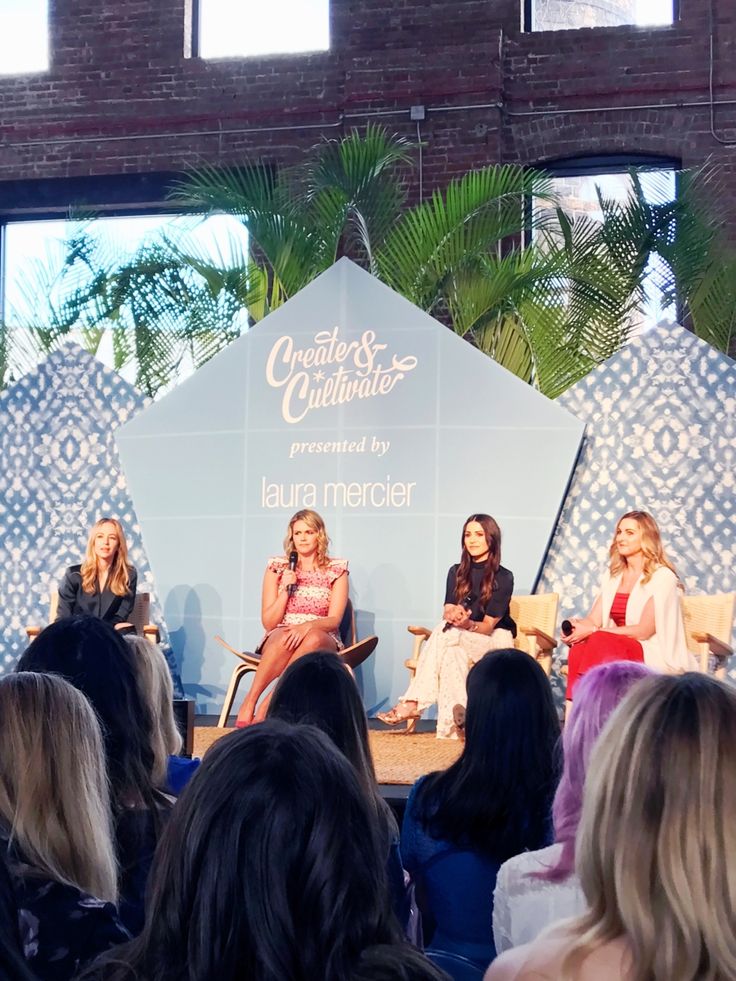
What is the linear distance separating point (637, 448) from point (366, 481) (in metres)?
1.44

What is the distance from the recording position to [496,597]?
6.38 metres

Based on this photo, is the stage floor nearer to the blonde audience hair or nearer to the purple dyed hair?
the blonde audience hair

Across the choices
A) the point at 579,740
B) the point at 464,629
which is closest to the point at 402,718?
the point at 464,629

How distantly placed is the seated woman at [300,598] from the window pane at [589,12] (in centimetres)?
531

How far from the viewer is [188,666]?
7.33 meters

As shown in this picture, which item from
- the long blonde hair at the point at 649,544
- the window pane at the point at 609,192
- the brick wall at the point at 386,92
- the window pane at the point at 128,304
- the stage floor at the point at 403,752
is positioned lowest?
the stage floor at the point at 403,752

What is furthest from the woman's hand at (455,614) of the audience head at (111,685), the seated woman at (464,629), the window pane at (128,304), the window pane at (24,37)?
the window pane at (24,37)

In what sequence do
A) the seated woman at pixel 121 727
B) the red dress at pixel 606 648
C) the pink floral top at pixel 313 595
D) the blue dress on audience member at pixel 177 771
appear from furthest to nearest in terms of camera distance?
the pink floral top at pixel 313 595 → the red dress at pixel 606 648 → the blue dress on audience member at pixel 177 771 → the seated woman at pixel 121 727

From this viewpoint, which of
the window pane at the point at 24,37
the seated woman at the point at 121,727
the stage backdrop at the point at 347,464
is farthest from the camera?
the window pane at the point at 24,37

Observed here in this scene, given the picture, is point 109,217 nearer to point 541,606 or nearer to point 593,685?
point 541,606

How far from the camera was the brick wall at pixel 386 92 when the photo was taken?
9820 millimetres

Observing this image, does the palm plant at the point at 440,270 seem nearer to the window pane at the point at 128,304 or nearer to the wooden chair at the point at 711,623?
the window pane at the point at 128,304

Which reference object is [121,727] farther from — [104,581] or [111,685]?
[104,581]

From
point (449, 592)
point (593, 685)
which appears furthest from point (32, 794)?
point (449, 592)
